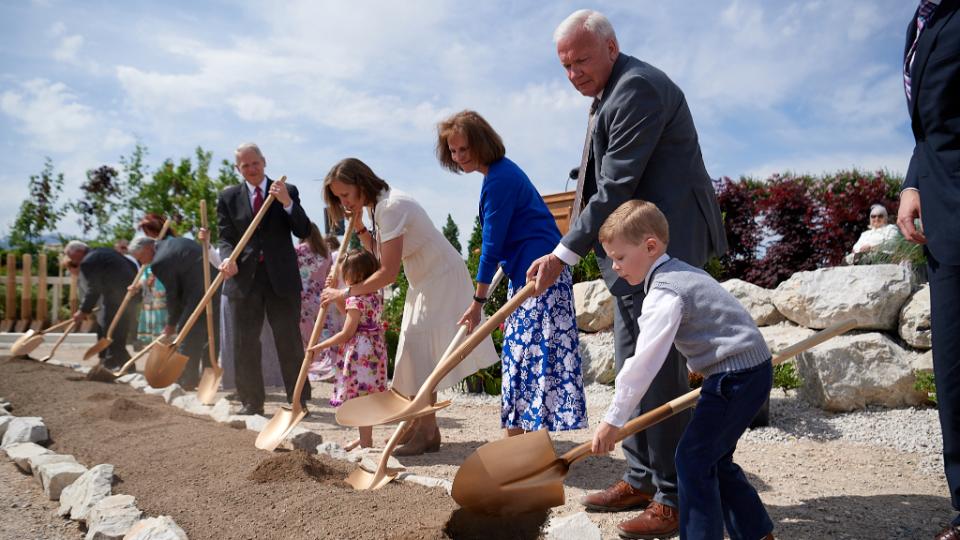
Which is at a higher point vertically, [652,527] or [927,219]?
[927,219]

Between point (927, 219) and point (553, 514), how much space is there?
177 centimetres

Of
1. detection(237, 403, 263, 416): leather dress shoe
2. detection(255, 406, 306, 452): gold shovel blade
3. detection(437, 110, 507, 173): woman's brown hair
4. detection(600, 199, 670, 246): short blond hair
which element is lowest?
detection(237, 403, 263, 416): leather dress shoe

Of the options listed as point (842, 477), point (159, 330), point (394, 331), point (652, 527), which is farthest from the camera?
point (159, 330)

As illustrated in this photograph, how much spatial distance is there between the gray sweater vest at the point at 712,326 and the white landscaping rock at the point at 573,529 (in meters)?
0.65

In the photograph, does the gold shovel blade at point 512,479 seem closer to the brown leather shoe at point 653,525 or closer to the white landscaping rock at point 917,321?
the brown leather shoe at point 653,525

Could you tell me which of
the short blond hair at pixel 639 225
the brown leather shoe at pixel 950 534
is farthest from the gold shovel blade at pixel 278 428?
the brown leather shoe at pixel 950 534

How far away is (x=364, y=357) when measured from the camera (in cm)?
427

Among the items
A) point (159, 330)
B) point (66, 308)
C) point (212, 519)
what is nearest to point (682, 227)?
point (212, 519)

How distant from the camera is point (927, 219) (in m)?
2.37

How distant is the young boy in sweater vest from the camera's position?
1.97 m

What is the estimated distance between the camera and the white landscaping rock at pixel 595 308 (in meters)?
6.64

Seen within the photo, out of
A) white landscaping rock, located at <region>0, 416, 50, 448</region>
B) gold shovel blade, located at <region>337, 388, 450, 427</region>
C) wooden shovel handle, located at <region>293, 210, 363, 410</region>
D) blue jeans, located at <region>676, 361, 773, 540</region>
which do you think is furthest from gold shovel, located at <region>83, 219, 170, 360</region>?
blue jeans, located at <region>676, 361, 773, 540</region>

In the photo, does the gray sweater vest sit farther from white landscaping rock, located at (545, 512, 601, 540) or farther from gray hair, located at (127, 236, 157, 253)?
gray hair, located at (127, 236, 157, 253)

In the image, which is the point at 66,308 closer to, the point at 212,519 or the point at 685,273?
the point at 212,519
